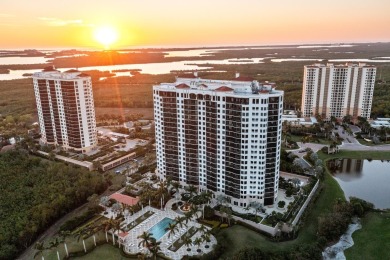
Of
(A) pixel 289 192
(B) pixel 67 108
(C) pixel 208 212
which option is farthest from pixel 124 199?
(B) pixel 67 108

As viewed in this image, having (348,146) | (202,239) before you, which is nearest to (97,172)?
(202,239)

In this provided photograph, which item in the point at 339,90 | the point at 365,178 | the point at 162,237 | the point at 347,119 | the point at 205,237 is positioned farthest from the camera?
the point at 339,90

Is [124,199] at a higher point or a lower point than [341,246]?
higher

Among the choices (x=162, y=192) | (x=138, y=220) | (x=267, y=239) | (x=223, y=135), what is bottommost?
(x=267, y=239)

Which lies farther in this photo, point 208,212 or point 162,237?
point 208,212

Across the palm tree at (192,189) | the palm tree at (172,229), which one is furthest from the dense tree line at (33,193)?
the palm tree at (172,229)

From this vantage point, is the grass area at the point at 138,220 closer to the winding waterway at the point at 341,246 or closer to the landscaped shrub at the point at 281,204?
the landscaped shrub at the point at 281,204

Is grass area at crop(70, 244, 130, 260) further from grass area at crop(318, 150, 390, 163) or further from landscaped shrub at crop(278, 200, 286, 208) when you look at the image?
grass area at crop(318, 150, 390, 163)

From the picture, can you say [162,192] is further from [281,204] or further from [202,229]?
[281,204]
